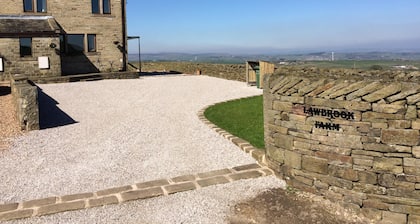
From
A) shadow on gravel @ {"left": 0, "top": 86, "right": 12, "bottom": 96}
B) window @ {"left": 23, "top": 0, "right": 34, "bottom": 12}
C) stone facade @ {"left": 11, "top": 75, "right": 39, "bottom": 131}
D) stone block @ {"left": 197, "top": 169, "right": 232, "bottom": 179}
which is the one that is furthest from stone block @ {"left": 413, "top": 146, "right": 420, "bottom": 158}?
window @ {"left": 23, "top": 0, "right": 34, "bottom": 12}

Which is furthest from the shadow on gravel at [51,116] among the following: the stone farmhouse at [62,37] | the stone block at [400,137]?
the stone block at [400,137]

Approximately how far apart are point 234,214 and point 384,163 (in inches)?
88.7

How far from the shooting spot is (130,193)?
18.6 ft

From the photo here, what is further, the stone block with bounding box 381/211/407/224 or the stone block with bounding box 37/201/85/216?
the stone block with bounding box 37/201/85/216

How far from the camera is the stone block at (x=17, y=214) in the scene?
4.86m

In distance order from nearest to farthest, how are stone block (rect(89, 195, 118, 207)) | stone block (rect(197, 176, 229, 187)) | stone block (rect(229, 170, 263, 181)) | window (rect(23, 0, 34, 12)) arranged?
stone block (rect(89, 195, 118, 207)) → stone block (rect(197, 176, 229, 187)) → stone block (rect(229, 170, 263, 181)) → window (rect(23, 0, 34, 12))

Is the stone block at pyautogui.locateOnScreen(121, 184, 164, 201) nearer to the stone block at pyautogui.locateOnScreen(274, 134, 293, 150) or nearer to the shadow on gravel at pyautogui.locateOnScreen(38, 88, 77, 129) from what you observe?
the stone block at pyautogui.locateOnScreen(274, 134, 293, 150)

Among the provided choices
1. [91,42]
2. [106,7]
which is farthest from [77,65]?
[106,7]

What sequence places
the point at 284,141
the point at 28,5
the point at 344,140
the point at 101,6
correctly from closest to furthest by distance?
the point at 344,140 < the point at 284,141 < the point at 28,5 < the point at 101,6

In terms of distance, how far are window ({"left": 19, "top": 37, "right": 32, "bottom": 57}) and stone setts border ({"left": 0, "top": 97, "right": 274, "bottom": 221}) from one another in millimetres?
19827

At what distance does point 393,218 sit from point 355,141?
Result: 1.17 m

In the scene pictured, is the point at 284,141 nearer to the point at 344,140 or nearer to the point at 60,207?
the point at 344,140

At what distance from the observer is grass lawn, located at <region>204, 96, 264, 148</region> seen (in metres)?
9.62

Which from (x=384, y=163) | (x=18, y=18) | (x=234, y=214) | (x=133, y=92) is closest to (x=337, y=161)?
(x=384, y=163)
